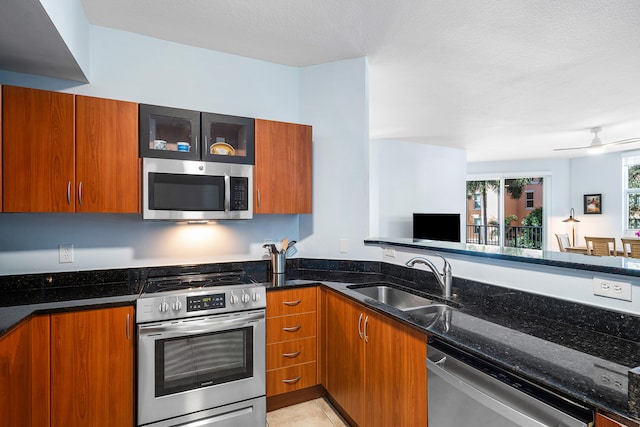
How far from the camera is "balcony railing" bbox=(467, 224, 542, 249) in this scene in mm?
7770

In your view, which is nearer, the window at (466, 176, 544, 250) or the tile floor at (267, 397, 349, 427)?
the tile floor at (267, 397, 349, 427)

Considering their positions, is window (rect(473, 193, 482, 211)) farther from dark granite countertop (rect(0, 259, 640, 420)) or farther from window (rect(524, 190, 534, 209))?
dark granite countertop (rect(0, 259, 640, 420))

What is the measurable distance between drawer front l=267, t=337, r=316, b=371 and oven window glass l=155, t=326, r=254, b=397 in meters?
0.19

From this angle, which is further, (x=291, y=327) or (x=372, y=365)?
(x=291, y=327)

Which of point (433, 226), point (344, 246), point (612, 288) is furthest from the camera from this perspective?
point (433, 226)

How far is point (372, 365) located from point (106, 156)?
1987 millimetres

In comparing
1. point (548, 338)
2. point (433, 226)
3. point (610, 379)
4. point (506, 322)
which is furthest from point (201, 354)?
point (433, 226)

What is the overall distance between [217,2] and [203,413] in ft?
8.00

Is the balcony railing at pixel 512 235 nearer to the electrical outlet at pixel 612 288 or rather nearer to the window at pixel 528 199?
the window at pixel 528 199

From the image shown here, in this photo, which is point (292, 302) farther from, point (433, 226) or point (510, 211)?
point (510, 211)

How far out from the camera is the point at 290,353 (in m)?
2.25

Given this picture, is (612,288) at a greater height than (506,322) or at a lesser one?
greater

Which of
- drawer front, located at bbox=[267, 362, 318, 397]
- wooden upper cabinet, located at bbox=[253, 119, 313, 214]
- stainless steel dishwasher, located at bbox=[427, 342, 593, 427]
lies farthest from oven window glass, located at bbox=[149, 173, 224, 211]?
stainless steel dishwasher, located at bbox=[427, 342, 593, 427]

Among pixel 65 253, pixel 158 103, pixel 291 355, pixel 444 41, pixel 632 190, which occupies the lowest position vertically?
pixel 291 355
